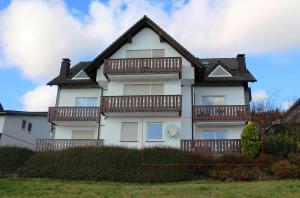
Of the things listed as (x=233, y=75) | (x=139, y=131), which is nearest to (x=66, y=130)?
(x=139, y=131)

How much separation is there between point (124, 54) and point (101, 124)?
5305 mm

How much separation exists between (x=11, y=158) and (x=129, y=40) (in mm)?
11496

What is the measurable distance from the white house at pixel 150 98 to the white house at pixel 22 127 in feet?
21.8

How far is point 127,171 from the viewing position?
21.2 meters

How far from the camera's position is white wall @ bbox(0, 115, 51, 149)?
3319 centimetres

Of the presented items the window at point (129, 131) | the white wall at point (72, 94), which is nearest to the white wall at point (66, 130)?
the white wall at point (72, 94)

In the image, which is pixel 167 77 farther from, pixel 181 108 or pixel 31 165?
pixel 31 165

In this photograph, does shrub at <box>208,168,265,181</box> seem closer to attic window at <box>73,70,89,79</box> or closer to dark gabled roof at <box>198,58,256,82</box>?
dark gabled roof at <box>198,58,256,82</box>

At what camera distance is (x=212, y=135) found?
2734 centimetres

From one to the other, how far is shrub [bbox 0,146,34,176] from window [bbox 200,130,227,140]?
38.7 ft

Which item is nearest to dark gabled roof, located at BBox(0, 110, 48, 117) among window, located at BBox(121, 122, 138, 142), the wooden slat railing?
the wooden slat railing

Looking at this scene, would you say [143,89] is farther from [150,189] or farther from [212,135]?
[150,189]

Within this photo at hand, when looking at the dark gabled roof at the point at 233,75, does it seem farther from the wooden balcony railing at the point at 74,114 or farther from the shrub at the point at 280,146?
the wooden balcony railing at the point at 74,114

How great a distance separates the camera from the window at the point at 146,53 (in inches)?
1097
